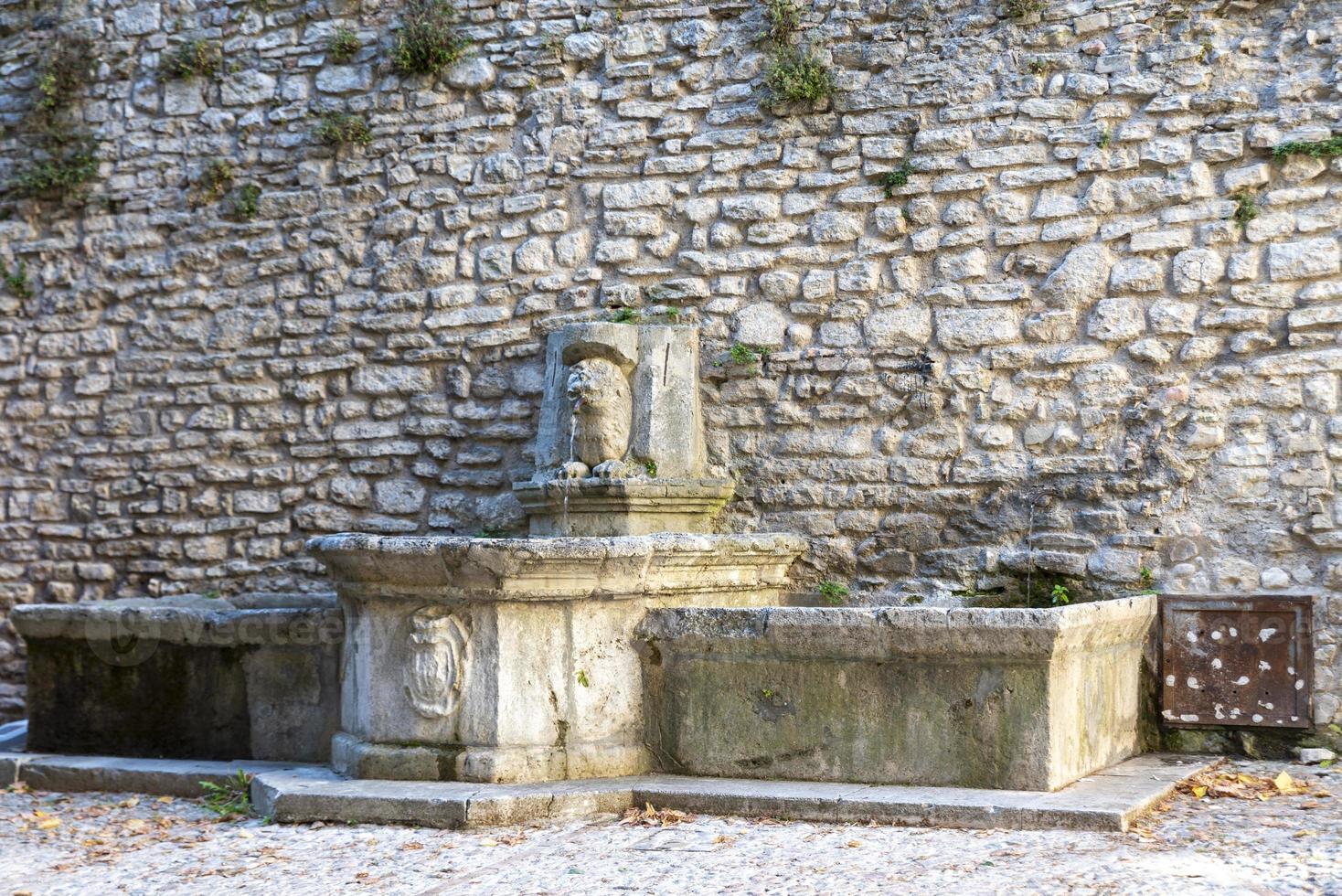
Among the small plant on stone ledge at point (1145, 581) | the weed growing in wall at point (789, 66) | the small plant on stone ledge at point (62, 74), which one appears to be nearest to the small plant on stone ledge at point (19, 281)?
the small plant on stone ledge at point (62, 74)

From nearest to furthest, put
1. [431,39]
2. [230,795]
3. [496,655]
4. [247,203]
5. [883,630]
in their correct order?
1. [883,630]
2. [496,655]
3. [230,795]
4. [431,39]
5. [247,203]

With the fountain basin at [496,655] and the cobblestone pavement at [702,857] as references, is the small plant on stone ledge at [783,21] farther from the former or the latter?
the cobblestone pavement at [702,857]

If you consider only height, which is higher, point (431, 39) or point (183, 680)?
point (431, 39)

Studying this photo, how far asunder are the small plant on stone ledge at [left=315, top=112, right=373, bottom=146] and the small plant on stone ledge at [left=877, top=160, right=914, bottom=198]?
2566mm

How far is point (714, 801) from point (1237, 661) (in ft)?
7.31

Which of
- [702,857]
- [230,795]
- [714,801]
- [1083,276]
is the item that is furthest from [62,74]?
[702,857]

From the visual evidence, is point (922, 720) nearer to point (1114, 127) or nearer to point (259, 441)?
point (1114, 127)

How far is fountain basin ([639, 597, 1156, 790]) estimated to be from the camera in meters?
4.13

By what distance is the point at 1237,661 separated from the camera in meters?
5.12

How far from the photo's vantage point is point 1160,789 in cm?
425

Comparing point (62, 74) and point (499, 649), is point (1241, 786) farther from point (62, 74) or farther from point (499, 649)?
point (62, 74)

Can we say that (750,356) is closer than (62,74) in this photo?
Yes

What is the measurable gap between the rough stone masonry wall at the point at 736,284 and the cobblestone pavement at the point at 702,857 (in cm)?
160

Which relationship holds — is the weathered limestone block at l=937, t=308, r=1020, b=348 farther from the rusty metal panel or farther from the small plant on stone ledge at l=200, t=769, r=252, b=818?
the small plant on stone ledge at l=200, t=769, r=252, b=818
